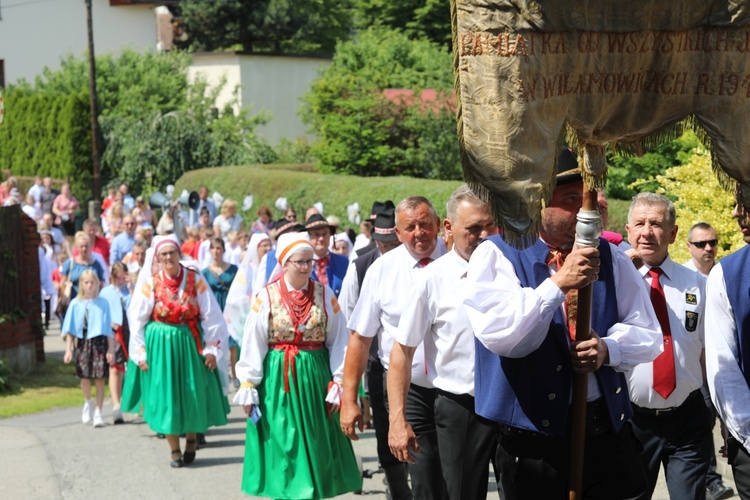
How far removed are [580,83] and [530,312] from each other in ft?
2.90

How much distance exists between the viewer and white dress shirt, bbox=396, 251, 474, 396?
20.3 feet

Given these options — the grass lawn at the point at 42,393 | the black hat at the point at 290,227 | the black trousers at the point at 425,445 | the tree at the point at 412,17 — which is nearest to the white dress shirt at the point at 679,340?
the black trousers at the point at 425,445

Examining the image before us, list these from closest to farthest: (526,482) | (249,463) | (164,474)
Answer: (526,482)
(249,463)
(164,474)

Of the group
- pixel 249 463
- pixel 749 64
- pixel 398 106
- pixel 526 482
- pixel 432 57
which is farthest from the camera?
pixel 432 57

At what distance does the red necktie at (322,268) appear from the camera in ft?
36.4

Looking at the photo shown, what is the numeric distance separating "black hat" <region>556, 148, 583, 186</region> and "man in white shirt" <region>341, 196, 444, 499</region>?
1369 millimetres

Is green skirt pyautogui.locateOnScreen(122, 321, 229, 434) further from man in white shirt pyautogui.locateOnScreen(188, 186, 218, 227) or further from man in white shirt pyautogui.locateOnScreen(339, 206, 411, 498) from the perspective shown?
man in white shirt pyautogui.locateOnScreen(188, 186, 218, 227)

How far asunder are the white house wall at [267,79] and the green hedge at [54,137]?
597 cm

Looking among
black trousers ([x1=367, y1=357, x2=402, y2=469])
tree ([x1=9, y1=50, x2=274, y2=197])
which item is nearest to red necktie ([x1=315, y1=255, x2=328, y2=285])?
black trousers ([x1=367, y1=357, x2=402, y2=469])

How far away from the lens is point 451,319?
6.23 meters

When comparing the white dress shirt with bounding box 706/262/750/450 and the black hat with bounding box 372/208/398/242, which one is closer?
the white dress shirt with bounding box 706/262/750/450

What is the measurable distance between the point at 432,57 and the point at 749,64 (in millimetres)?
30980

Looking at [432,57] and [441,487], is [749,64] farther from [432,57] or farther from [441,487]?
[432,57]

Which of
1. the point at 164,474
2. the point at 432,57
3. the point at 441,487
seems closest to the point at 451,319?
the point at 441,487
